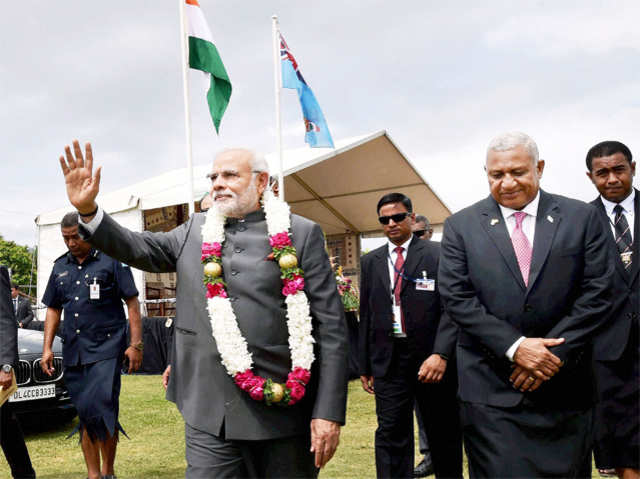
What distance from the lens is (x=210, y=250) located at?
10.3ft

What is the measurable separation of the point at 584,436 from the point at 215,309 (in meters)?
1.88

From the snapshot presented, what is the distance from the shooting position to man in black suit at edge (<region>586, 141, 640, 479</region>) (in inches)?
167

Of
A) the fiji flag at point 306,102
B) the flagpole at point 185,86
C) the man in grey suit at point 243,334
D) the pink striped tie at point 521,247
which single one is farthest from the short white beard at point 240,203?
the fiji flag at point 306,102

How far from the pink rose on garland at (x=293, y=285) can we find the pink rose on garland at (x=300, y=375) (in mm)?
361

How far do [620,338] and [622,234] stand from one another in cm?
73

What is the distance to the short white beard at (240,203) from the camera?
3.20 metres

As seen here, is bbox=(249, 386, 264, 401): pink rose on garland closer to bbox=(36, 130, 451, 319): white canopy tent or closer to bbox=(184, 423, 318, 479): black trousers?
bbox=(184, 423, 318, 479): black trousers

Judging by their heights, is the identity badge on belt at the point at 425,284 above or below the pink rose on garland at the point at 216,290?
below

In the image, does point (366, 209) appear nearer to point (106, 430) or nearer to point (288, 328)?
point (106, 430)

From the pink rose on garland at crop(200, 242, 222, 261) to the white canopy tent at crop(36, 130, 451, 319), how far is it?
10565 mm

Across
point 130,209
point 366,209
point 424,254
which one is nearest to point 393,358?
point 424,254

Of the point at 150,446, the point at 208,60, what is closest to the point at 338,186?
the point at 208,60

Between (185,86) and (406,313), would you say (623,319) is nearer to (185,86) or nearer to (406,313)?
(406,313)

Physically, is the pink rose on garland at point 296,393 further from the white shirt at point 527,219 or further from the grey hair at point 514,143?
the grey hair at point 514,143
